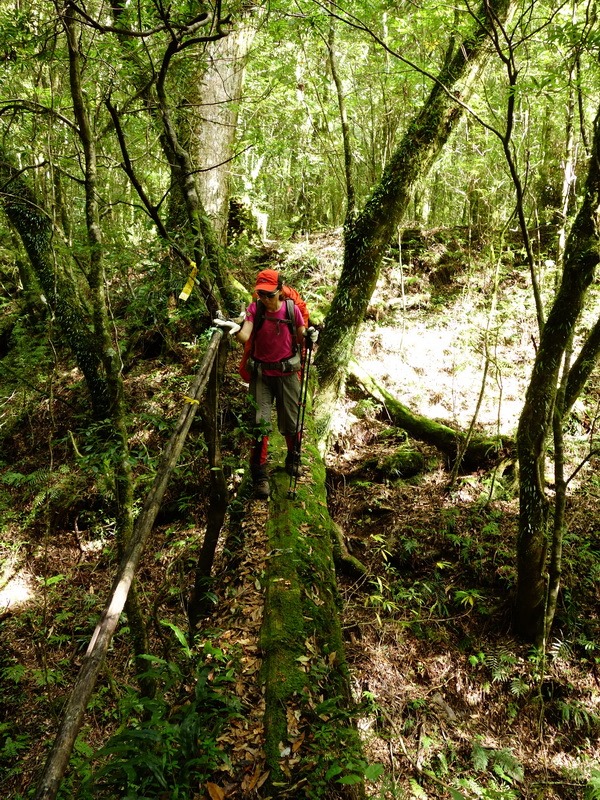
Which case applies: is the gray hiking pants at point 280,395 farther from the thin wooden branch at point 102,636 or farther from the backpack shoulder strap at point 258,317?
the thin wooden branch at point 102,636

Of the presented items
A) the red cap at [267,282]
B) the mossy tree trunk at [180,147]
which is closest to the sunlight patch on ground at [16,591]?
the mossy tree trunk at [180,147]

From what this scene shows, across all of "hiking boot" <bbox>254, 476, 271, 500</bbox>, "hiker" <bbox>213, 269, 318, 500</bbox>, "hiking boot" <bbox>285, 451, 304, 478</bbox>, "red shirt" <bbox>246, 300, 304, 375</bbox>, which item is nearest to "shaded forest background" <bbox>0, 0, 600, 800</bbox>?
"hiking boot" <bbox>254, 476, 271, 500</bbox>

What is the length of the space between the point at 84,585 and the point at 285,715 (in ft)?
15.7

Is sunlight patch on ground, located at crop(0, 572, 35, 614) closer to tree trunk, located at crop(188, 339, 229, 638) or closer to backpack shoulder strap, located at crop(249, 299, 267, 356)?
tree trunk, located at crop(188, 339, 229, 638)

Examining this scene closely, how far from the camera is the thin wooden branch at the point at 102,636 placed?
1386 millimetres

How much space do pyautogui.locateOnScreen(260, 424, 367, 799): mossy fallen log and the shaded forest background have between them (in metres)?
0.02

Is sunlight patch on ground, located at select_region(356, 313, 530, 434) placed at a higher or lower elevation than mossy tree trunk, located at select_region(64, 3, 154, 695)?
lower

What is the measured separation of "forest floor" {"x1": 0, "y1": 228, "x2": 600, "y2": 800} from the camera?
384 centimetres

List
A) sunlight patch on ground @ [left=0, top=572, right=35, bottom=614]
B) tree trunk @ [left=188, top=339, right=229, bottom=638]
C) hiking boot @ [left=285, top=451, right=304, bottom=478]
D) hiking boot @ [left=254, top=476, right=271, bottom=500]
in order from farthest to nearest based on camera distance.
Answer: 1. sunlight patch on ground @ [left=0, top=572, right=35, bottom=614]
2. hiking boot @ [left=285, top=451, right=304, bottom=478]
3. hiking boot @ [left=254, top=476, right=271, bottom=500]
4. tree trunk @ [left=188, top=339, right=229, bottom=638]

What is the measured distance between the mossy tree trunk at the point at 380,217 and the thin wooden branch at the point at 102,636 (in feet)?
19.2

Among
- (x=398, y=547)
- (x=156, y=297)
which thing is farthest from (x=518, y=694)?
(x=156, y=297)

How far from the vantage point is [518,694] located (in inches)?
190

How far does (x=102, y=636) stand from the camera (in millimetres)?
1711

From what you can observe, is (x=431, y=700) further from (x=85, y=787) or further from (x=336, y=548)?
(x=85, y=787)
